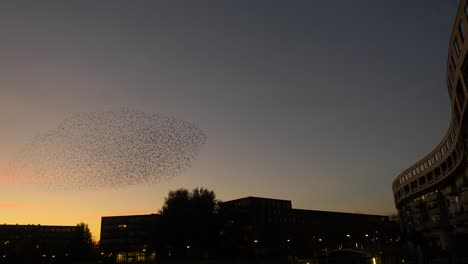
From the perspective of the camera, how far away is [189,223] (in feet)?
289

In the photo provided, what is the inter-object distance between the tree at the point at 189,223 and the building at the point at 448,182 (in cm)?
4655

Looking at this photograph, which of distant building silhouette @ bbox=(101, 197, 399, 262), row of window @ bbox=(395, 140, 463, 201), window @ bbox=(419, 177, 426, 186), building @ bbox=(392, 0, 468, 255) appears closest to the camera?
building @ bbox=(392, 0, 468, 255)

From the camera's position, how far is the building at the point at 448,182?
4103 centimetres

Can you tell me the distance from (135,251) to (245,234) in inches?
2690

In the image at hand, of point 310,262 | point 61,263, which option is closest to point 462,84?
point 310,262

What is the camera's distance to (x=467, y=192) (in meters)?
68.2

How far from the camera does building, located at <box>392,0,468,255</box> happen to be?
→ 4103 centimetres

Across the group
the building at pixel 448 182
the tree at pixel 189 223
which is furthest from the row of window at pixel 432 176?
the tree at pixel 189 223

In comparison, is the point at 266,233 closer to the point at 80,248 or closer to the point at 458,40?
the point at 80,248

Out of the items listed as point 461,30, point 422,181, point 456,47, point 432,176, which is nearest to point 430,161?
point 432,176

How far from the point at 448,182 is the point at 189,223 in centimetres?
6112

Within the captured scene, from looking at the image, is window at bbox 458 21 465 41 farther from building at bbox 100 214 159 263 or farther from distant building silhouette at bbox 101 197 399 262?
building at bbox 100 214 159 263

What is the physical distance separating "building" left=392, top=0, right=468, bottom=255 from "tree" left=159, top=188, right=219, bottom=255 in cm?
4655

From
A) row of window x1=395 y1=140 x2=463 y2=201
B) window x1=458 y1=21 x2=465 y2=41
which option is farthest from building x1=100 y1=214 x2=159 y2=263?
window x1=458 y1=21 x2=465 y2=41
